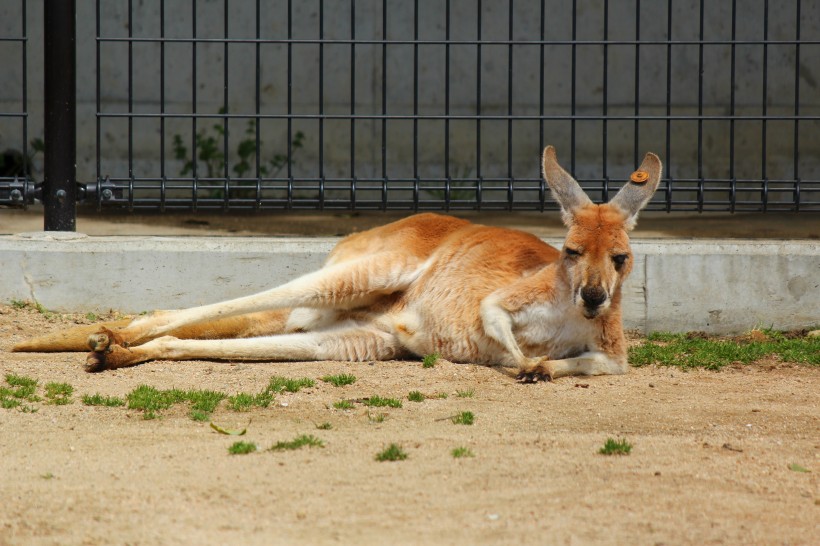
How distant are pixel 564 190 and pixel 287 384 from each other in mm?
1636

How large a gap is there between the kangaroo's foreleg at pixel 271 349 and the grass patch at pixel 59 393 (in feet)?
1.39

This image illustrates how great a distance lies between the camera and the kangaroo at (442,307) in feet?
17.7

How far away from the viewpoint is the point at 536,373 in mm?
5301

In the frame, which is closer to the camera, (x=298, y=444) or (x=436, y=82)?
(x=298, y=444)

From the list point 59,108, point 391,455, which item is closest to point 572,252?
point 391,455

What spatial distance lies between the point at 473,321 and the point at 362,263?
691 mm

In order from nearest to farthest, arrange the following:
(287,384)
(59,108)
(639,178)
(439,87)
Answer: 1. (287,384)
2. (639,178)
3. (59,108)
4. (439,87)

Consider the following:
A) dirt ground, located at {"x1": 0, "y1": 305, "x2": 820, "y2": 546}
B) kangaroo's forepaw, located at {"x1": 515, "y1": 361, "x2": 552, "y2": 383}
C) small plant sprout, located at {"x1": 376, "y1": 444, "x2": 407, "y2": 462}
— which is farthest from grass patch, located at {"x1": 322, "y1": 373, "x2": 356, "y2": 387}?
small plant sprout, located at {"x1": 376, "y1": 444, "x2": 407, "y2": 462}

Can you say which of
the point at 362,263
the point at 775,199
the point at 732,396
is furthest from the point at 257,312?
the point at 775,199

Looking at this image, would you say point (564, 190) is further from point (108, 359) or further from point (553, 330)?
point (108, 359)

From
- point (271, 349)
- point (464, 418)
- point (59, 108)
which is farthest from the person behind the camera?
point (59, 108)

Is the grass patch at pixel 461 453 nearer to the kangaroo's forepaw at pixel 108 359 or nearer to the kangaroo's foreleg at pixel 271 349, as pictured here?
the kangaroo's foreleg at pixel 271 349

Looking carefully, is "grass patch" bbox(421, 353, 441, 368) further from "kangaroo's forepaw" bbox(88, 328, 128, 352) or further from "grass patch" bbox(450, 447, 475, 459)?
"grass patch" bbox(450, 447, 475, 459)

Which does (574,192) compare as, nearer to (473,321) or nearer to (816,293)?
(473,321)
